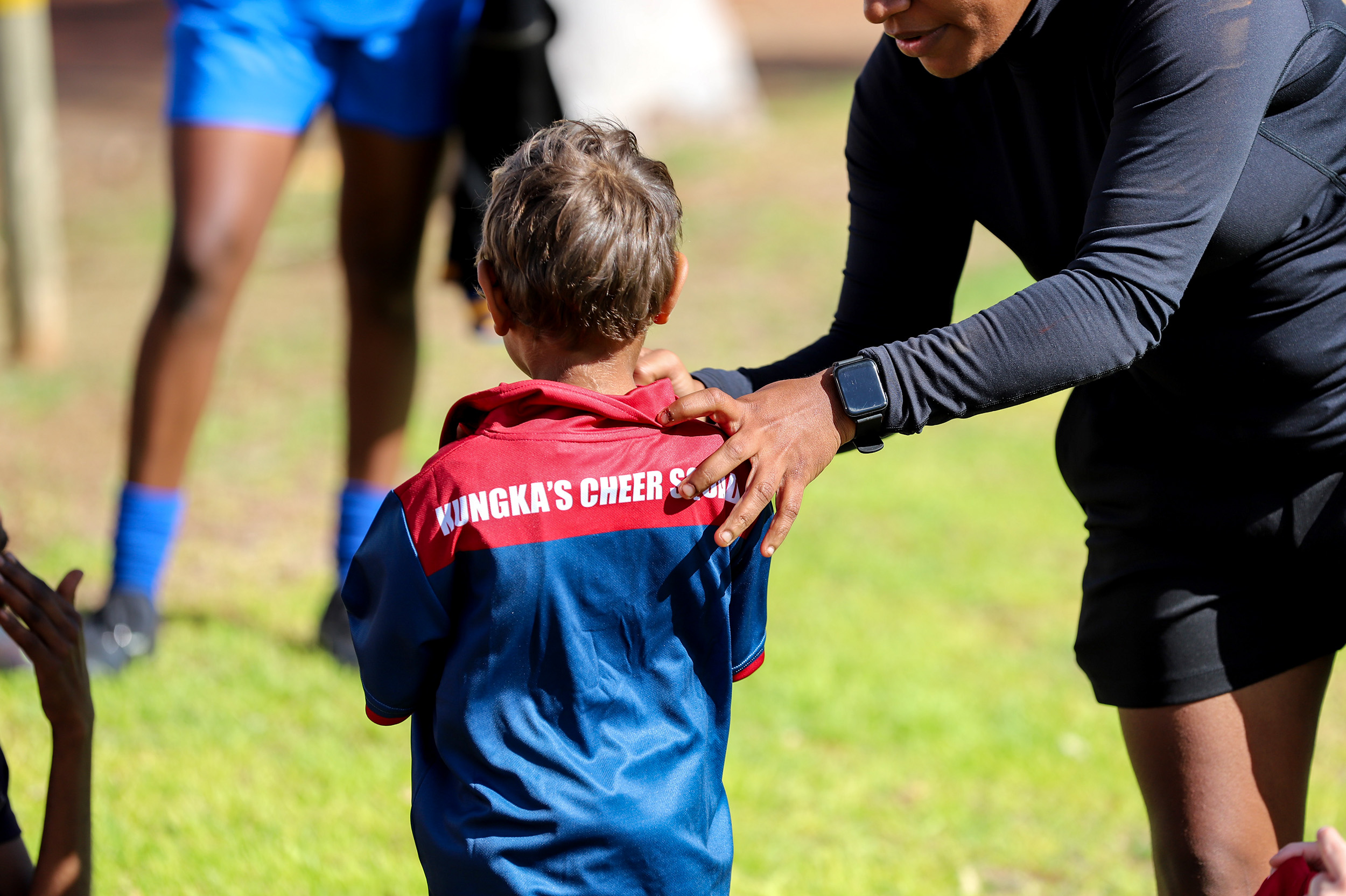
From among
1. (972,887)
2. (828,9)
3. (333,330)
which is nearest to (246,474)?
(333,330)

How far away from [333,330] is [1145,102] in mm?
6093

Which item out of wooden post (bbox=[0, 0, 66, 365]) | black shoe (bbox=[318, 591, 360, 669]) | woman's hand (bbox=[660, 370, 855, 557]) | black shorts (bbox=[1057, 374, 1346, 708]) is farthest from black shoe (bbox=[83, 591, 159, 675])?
wooden post (bbox=[0, 0, 66, 365])

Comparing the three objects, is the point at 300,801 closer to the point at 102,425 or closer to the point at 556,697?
the point at 556,697

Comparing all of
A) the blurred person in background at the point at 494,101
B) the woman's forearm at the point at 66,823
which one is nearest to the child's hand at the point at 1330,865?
the woman's forearm at the point at 66,823

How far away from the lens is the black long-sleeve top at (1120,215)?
5.77 ft

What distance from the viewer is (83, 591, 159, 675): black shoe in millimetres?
3635

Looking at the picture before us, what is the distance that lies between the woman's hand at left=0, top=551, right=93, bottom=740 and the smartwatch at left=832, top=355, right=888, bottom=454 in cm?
118

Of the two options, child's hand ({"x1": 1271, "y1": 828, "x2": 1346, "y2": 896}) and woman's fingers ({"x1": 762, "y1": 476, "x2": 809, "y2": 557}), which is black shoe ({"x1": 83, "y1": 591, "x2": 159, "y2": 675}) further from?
child's hand ({"x1": 1271, "y1": 828, "x2": 1346, "y2": 896})

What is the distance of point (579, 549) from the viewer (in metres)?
1.75

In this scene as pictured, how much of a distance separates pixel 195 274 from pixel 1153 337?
8.43 ft

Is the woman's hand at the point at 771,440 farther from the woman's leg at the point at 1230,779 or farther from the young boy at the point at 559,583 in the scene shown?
the woman's leg at the point at 1230,779

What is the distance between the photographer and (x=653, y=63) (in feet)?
38.2

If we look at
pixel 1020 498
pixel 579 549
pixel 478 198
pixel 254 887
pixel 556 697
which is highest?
pixel 579 549

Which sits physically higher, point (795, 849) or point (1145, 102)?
point (1145, 102)
